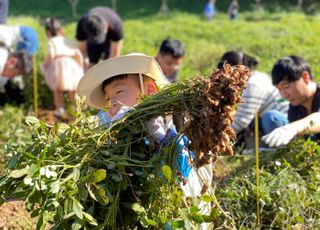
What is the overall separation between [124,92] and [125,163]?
0.57m

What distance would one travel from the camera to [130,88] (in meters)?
2.54

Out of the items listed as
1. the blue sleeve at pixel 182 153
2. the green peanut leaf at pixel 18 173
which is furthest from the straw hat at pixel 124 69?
the green peanut leaf at pixel 18 173

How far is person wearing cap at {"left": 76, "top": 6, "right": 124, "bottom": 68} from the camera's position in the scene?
18.6 feet

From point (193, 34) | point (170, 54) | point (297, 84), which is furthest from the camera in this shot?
point (193, 34)

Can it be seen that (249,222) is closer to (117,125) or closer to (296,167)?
(296,167)

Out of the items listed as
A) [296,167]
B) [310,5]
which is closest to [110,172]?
[296,167]

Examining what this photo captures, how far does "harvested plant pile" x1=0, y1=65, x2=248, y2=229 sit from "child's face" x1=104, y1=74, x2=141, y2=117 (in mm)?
282

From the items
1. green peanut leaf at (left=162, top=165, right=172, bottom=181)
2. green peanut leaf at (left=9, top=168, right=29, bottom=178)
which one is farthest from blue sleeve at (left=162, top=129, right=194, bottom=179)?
green peanut leaf at (left=9, top=168, right=29, bottom=178)

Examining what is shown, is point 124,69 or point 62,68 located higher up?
point 124,69

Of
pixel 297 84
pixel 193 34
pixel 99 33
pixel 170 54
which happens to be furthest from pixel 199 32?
pixel 297 84

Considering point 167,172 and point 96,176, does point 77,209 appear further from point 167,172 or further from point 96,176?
point 167,172

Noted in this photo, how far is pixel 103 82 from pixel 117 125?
529mm

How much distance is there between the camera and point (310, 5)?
20984mm

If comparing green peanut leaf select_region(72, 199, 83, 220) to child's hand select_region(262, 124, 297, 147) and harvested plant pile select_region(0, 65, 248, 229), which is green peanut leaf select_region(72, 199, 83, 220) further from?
child's hand select_region(262, 124, 297, 147)
